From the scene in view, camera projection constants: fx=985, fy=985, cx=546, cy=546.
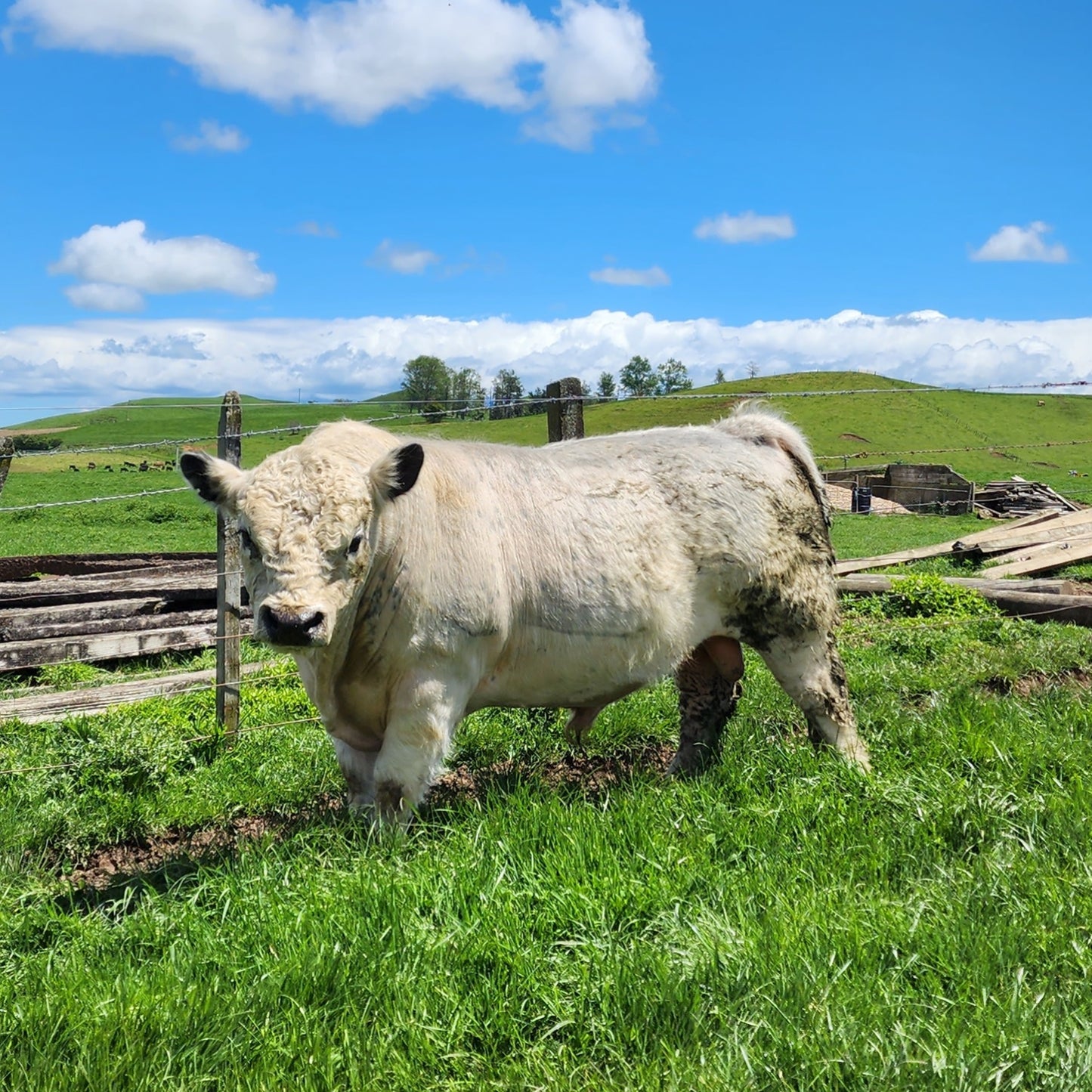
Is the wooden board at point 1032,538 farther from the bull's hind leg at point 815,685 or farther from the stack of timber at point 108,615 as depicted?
the stack of timber at point 108,615

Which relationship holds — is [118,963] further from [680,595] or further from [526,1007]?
[680,595]

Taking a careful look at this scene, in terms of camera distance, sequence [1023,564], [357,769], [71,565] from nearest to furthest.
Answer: [357,769]
[1023,564]
[71,565]

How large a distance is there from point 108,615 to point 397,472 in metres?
8.71

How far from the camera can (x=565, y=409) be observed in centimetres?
835

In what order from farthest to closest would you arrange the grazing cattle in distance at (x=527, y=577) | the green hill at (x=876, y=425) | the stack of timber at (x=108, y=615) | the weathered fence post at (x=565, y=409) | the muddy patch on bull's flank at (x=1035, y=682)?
1. the green hill at (x=876, y=425)
2. the stack of timber at (x=108, y=615)
3. the weathered fence post at (x=565, y=409)
4. the muddy patch on bull's flank at (x=1035, y=682)
5. the grazing cattle in distance at (x=527, y=577)

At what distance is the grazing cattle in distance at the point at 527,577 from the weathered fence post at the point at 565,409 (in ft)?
5.50

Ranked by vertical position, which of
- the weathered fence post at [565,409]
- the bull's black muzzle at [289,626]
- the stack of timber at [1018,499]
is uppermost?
the weathered fence post at [565,409]

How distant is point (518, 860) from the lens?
439 centimetres

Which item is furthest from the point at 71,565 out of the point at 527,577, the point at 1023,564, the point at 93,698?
the point at 1023,564

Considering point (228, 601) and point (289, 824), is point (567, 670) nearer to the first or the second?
point (289, 824)

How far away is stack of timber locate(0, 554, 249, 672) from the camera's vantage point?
1071 centimetres

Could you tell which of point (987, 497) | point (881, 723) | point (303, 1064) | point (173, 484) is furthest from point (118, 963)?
point (173, 484)

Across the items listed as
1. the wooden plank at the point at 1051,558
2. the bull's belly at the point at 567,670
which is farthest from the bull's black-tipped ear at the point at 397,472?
the wooden plank at the point at 1051,558

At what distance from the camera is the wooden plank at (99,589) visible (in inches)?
505
